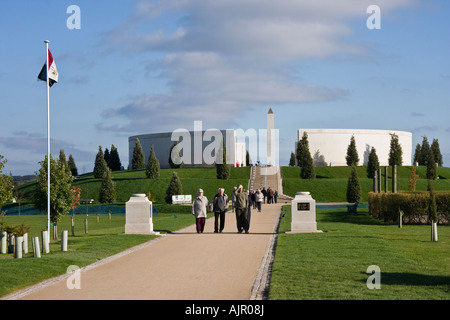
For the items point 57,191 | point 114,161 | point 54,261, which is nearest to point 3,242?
point 54,261

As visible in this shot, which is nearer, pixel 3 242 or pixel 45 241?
pixel 45 241

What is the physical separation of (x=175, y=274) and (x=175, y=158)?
7887 centimetres

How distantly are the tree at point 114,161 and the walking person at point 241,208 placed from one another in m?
76.6

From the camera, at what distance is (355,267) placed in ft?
43.8

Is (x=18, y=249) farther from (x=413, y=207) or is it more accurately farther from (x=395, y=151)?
(x=395, y=151)

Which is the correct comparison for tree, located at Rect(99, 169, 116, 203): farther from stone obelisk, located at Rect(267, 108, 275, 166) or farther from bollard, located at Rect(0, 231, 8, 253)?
bollard, located at Rect(0, 231, 8, 253)

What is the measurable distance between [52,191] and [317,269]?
18482 mm

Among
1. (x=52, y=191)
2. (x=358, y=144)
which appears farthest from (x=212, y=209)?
(x=358, y=144)

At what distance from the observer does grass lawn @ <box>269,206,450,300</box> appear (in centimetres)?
1022

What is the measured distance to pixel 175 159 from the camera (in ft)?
299

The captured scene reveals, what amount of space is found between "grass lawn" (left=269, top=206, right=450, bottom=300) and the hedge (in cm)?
679

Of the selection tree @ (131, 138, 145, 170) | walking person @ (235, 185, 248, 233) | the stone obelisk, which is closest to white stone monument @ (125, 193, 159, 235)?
walking person @ (235, 185, 248, 233)

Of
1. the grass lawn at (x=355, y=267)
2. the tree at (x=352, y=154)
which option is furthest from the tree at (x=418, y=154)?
the grass lawn at (x=355, y=267)
